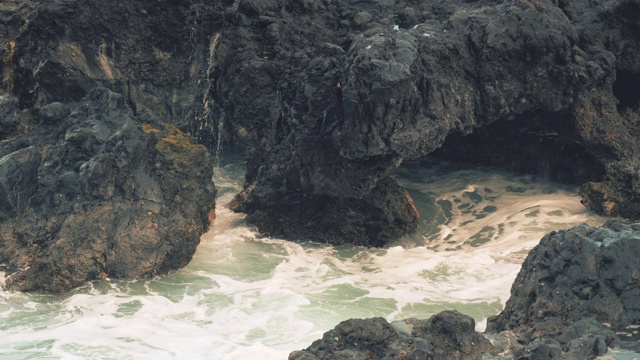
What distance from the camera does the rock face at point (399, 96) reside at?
53.6ft

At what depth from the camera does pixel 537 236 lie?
17359 mm

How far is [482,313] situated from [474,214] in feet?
17.4

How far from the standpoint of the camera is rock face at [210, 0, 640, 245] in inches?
643

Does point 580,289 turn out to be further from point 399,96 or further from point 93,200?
point 93,200

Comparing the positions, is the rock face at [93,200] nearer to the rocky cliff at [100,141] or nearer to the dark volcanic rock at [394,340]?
the rocky cliff at [100,141]

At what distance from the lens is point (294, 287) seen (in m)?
15.4

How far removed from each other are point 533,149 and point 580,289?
923 cm

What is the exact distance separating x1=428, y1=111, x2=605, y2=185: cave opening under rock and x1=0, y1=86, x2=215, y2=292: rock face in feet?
20.1

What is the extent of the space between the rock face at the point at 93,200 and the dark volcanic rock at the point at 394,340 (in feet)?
21.7

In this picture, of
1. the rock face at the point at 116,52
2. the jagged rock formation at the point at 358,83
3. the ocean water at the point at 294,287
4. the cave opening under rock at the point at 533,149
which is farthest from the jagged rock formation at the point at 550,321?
the rock face at the point at 116,52

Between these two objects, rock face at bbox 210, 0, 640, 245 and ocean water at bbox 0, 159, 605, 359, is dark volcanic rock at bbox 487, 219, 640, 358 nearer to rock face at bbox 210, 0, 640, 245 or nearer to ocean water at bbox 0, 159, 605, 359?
ocean water at bbox 0, 159, 605, 359

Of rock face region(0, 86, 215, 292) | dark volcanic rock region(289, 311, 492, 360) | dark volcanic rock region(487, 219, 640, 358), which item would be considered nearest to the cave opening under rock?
rock face region(0, 86, 215, 292)

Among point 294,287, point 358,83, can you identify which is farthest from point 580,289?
point 358,83

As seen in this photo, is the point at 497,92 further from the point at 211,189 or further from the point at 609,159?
the point at 211,189
